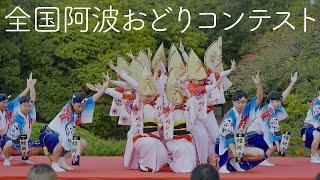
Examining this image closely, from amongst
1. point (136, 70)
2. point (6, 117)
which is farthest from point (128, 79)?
point (6, 117)

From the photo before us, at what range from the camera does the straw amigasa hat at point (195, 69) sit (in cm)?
847

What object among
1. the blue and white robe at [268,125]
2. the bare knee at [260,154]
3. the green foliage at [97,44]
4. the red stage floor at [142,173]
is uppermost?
the green foliage at [97,44]

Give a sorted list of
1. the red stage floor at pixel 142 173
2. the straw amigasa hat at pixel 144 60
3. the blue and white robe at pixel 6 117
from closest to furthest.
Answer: the red stage floor at pixel 142 173 → the straw amigasa hat at pixel 144 60 → the blue and white robe at pixel 6 117

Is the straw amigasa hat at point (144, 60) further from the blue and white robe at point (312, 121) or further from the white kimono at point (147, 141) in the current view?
the blue and white robe at point (312, 121)

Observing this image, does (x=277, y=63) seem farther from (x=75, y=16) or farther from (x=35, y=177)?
(x=35, y=177)

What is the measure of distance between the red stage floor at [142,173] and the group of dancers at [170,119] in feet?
0.64

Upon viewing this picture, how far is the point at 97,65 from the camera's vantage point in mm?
18406

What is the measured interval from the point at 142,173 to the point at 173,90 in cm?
100

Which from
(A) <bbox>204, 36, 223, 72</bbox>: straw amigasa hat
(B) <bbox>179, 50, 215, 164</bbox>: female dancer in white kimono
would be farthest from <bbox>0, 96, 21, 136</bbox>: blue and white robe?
(A) <bbox>204, 36, 223, 72</bbox>: straw amigasa hat

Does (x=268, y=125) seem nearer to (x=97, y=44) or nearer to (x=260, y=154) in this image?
(x=260, y=154)

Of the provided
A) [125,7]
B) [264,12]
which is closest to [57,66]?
[125,7]

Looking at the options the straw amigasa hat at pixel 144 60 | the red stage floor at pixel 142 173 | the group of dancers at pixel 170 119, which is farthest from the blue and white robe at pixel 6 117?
the straw amigasa hat at pixel 144 60

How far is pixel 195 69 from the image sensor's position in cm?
848

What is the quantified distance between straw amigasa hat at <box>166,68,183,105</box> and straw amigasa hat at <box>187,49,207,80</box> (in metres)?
0.19
